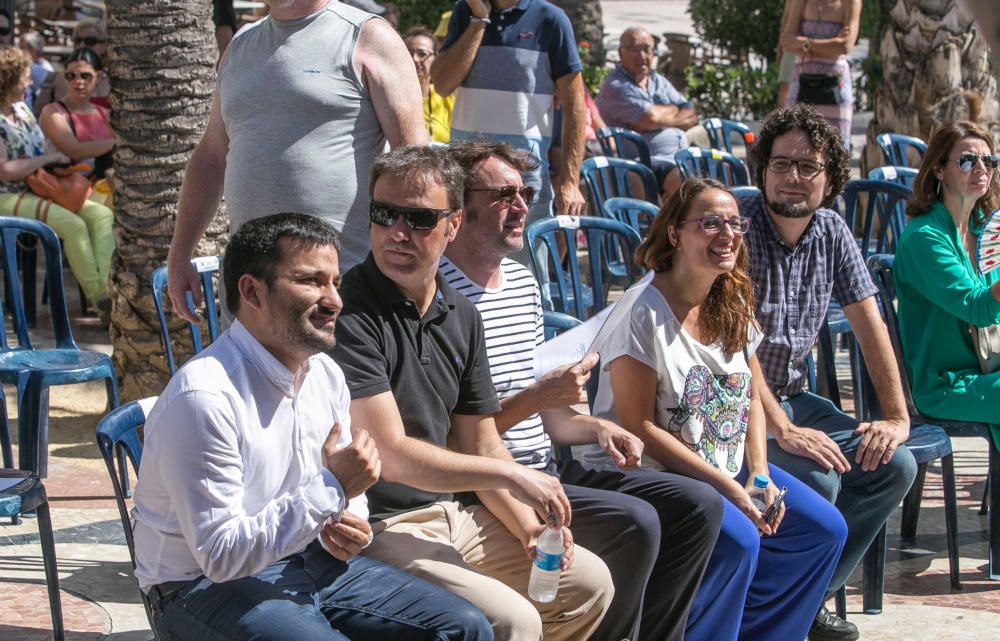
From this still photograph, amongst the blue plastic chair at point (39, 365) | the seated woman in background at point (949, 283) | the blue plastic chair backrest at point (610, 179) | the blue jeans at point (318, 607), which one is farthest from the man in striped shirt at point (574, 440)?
the blue plastic chair backrest at point (610, 179)

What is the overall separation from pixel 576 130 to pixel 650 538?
11.3 feet

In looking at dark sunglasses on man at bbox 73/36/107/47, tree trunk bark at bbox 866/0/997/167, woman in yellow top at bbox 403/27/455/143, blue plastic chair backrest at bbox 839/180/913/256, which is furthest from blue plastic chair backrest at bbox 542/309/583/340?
dark sunglasses on man at bbox 73/36/107/47

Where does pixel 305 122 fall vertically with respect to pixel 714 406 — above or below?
above

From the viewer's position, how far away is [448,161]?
3.46 metres

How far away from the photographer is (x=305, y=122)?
3.91 meters

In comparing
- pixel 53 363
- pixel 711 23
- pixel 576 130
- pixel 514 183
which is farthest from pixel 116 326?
pixel 711 23

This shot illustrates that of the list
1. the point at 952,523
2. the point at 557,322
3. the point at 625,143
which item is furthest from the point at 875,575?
the point at 625,143

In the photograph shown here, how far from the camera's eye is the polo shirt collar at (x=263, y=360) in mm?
2836

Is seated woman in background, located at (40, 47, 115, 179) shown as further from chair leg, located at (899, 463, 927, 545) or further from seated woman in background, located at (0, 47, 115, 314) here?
chair leg, located at (899, 463, 927, 545)

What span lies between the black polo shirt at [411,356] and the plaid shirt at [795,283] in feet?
4.74

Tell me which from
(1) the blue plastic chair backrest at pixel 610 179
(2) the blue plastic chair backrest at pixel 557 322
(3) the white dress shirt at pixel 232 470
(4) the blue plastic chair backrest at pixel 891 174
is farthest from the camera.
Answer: (1) the blue plastic chair backrest at pixel 610 179

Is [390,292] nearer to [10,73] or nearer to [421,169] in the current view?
[421,169]

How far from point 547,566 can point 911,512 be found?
2521 mm

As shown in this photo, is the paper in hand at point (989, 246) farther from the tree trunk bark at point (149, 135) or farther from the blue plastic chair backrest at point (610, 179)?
the tree trunk bark at point (149, 135)
